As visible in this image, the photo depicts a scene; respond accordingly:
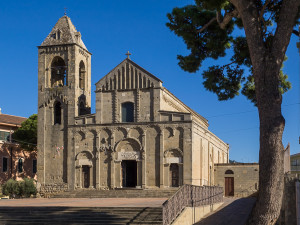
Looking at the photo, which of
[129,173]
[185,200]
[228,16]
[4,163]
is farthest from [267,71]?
[4,163]

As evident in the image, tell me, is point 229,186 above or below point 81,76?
below

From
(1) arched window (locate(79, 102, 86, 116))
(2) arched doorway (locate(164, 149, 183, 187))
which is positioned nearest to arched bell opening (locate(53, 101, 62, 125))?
(1) arched window (locate(79, 102, 86, 116))

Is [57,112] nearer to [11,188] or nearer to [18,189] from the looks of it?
[18,189]

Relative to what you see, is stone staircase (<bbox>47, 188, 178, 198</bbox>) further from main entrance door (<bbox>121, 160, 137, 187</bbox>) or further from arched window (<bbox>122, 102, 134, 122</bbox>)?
arched window (<bbox>122, 102, 134, 122</bbox>)

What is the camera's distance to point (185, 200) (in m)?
22.0

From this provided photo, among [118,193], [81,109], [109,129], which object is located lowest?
[118,193]

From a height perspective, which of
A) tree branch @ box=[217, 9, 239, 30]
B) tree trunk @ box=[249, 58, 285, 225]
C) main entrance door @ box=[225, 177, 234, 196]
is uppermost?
tree branch @ box=[217, 9, 239, 30]

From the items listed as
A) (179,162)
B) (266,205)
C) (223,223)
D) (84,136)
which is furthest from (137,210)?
(84,136)

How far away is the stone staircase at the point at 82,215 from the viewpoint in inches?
851

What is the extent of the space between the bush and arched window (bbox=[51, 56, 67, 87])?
9.28 metres

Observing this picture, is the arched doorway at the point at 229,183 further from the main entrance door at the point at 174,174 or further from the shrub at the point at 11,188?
the shrub at the point at 11,188

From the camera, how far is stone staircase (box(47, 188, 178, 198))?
1519 inches

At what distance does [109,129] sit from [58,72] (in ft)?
25.7

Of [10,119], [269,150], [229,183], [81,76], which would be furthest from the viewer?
[10,119]
